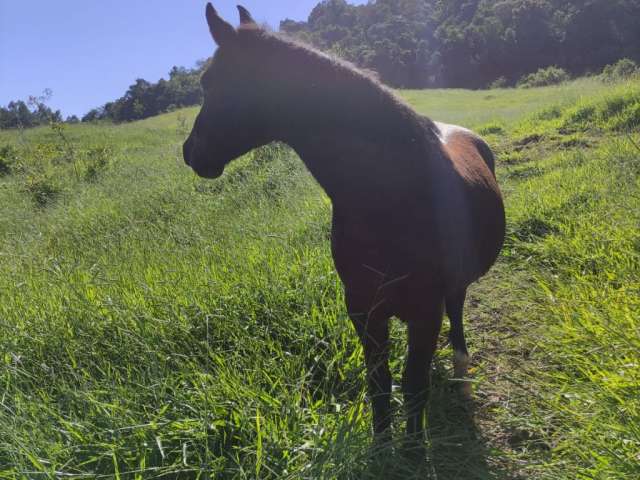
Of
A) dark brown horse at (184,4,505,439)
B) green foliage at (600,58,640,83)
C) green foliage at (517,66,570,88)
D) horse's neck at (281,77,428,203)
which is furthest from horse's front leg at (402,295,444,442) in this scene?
green foliage at (517,66,570,88)

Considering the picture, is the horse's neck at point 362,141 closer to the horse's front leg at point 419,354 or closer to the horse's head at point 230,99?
the horse's head at point 230,99

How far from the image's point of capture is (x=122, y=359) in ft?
7.34

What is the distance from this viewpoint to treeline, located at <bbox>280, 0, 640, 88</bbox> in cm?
3806

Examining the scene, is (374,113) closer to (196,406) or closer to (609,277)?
(196,406)

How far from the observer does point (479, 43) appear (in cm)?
5016

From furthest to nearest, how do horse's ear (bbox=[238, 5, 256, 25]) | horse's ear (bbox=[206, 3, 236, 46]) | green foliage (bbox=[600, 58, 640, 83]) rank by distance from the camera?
1. green foliage (bbox=[600, 58, 640, 83])
2. horse's ear (bbox=[238, 5, 256, 25])
3. horse's ear (bbox=[206, 3, 236, 46])

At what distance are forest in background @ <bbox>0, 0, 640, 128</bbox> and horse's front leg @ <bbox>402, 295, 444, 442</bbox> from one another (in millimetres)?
33247

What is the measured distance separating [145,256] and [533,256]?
3.24 m

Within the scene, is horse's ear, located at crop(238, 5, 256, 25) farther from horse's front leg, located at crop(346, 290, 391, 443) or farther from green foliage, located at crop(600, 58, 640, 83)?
green foliage, located at crop(600, 58, 640, 83)

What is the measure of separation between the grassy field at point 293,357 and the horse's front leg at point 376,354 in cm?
9

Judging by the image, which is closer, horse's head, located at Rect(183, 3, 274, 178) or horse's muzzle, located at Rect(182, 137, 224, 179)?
horse's head, located at Rect(183, 3, 274, 178)

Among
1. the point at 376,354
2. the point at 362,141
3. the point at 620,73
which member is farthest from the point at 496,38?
the point at 376,354

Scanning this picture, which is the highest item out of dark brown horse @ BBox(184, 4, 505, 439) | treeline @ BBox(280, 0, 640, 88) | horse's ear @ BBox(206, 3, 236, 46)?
treeline @ BBox(280, 0, 640, 88)

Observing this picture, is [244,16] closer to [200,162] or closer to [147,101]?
[200,162]
